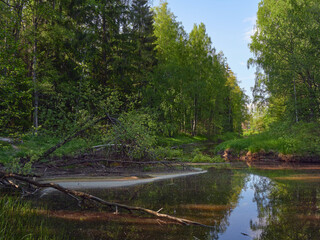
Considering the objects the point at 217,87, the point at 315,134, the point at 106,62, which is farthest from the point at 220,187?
the point at 217,87

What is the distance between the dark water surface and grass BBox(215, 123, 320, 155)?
26.7 feet

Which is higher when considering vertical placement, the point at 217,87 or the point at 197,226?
the point at 217,87

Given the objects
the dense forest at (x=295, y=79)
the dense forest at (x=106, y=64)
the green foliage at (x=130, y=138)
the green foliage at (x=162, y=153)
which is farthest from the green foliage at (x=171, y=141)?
the green foliage at (x=130, y=138)

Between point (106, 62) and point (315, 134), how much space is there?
1929 centimetres

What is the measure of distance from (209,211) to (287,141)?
44.7 feet

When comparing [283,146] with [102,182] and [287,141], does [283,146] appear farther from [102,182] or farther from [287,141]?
[102,182]

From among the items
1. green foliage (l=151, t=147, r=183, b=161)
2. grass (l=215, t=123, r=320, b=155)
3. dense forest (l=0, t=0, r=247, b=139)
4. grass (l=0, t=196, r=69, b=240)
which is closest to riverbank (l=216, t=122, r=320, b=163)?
grass (l=215, t=123, r=320, b=155)

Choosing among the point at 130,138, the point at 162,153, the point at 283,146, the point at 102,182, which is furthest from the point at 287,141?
the point at 102,182

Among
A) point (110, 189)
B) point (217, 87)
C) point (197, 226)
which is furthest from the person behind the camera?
point (217, 87)

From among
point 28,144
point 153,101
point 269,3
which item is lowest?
point 28,144

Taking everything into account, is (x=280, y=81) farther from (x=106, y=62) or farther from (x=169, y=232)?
(x=169, y=232)

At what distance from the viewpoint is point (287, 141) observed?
16.7 metres

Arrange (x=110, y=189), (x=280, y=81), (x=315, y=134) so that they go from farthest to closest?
1. (x=280, y=81)
2. (x=315, y=134)
3. (x=110, y=189)

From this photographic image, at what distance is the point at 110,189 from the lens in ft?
25.5
